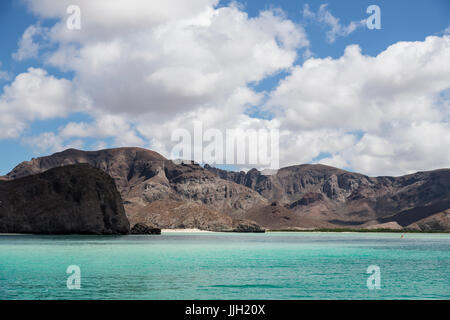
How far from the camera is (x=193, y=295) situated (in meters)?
37.9

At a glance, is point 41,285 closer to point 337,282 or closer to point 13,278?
point 13,278

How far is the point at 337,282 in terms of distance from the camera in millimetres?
46906

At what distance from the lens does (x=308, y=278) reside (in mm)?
50375
